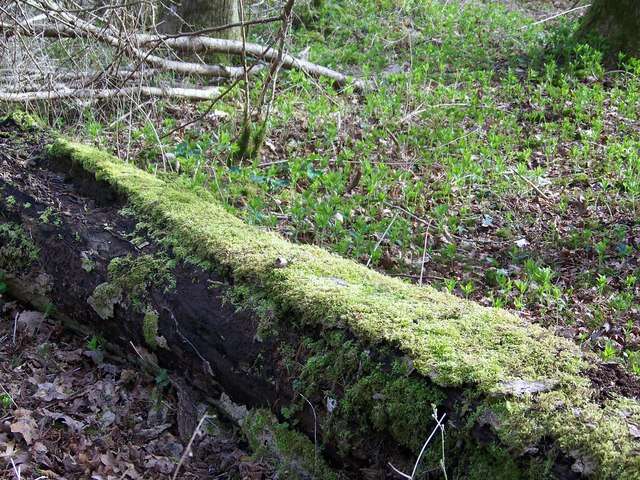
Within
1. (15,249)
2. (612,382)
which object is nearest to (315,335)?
(612,382)

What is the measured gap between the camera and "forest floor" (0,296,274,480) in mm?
3180

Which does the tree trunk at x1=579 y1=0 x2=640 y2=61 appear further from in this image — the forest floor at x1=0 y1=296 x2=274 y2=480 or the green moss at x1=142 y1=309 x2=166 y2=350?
the forest floor at x1=0 y1=296 x2=274 y2=480

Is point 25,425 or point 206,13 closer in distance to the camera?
point 25,425

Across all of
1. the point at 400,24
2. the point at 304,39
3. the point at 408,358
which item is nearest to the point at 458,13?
the point at 400,24

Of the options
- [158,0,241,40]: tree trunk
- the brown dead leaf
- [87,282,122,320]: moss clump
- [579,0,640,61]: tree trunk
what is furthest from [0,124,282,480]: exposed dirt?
[579,0,640,61]: tree trunk

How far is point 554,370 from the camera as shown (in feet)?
8.66

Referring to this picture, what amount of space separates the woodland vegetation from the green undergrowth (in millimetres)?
12

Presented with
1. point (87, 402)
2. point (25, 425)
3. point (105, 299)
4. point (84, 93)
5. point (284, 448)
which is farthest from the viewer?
point (84, 93)

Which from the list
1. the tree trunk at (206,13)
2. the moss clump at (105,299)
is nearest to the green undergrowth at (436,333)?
the moss clump at (105,299)

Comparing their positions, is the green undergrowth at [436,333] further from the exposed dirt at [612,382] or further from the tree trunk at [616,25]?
the tree trunk at [616,25]

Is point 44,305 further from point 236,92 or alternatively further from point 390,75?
point 390,75

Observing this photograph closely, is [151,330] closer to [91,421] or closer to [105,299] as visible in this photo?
[105,299]

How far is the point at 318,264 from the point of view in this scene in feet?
11.7

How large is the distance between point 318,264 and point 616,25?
22.9ft
